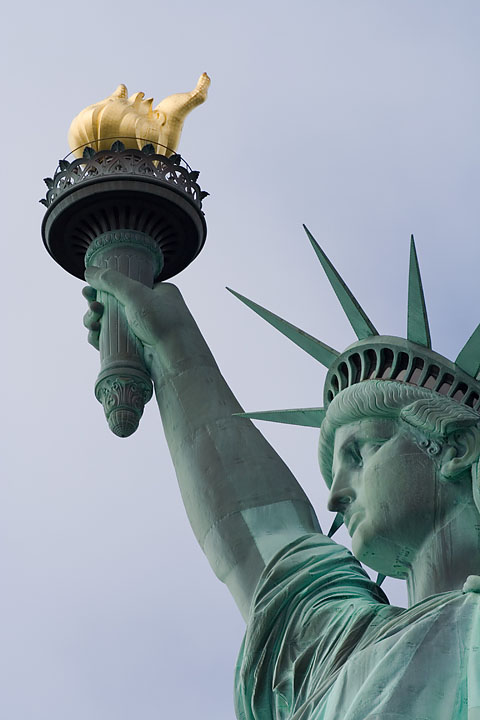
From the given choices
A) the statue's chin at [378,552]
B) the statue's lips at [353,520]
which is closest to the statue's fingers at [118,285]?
the statue's lips at [353,520]

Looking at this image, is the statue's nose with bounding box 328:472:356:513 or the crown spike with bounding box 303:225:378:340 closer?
the statue's nose with bounding box 328:472:356:513

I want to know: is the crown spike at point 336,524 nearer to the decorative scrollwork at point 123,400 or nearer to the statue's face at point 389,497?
the statue's face at point 389,497

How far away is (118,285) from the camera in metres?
10.8

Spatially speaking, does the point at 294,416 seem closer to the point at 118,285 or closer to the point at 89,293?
the point at 118,285

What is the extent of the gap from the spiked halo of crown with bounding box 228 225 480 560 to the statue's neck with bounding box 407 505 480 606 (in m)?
0.59

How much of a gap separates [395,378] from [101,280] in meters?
2.97

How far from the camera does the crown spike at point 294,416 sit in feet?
29.5

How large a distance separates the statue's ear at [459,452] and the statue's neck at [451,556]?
Result: 0.17 meters

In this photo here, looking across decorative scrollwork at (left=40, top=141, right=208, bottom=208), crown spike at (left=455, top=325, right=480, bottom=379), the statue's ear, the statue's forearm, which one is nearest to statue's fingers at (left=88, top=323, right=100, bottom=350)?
the statue's forearm

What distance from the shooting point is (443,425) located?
810 cm

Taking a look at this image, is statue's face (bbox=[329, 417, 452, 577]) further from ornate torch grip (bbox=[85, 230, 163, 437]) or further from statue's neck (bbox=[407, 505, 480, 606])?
ornate torch grip (bbox=[85, 230, 163, 437])

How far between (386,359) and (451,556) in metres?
1.08

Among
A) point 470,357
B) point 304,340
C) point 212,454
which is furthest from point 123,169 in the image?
point 470,357

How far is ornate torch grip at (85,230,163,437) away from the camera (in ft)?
34.3
